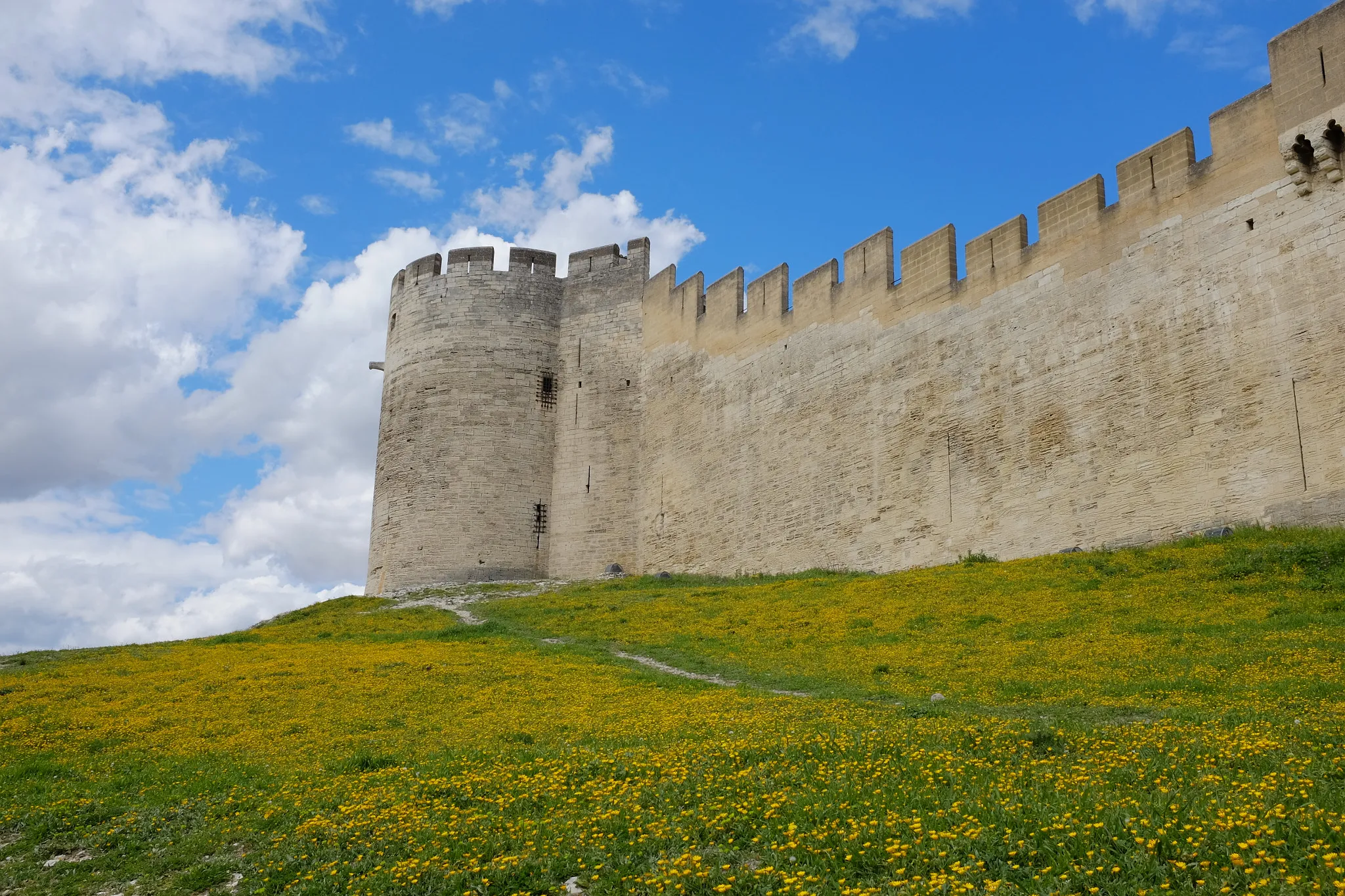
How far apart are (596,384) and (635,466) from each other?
8.51 ft

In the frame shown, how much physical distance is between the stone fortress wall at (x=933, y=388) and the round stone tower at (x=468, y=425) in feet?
0.26

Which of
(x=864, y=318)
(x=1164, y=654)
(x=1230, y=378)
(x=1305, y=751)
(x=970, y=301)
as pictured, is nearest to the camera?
(x=1305, y=751)

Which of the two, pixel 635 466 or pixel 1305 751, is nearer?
pixel 1305 751

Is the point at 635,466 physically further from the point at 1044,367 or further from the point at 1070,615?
the point at 1070,615

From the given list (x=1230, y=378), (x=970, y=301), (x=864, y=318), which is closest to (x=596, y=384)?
(x=864, y=318)

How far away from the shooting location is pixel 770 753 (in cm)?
845

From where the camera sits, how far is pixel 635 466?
1162 inches

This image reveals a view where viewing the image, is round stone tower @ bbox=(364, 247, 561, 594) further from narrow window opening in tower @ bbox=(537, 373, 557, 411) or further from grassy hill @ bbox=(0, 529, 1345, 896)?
grassy hill @ bbox=(0, 529, 1345, 896)

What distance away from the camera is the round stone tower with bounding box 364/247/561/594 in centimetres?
2894

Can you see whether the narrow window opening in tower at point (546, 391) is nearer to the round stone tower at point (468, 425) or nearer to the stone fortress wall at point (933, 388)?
Answer: the round stone tower at point (468, 425)

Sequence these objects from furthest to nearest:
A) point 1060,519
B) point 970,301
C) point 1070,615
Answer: point 970,301 → point 1060,519 → point 1070,615

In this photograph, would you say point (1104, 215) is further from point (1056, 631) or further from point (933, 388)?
point (1056, 631)

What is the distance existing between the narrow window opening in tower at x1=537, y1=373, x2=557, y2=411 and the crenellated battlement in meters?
4.85

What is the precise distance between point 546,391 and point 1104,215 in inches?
616
